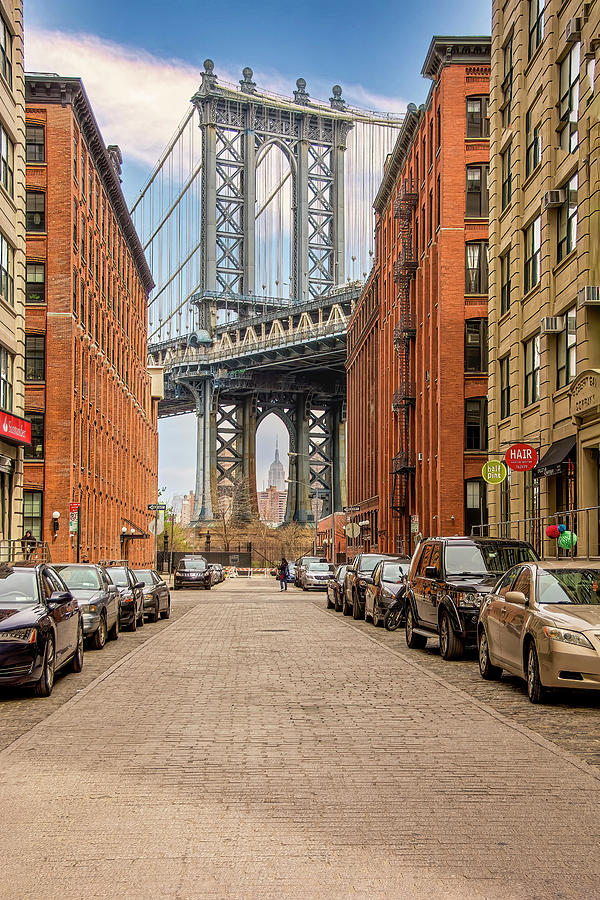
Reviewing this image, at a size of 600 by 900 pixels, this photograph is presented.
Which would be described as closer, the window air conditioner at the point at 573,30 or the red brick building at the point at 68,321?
the window air conditioner at the point at 573,30

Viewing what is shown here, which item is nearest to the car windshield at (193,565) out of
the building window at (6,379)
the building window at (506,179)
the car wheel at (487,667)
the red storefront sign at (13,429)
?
the red storefront sign at (13,429)

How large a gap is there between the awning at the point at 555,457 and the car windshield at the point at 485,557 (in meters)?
7.81

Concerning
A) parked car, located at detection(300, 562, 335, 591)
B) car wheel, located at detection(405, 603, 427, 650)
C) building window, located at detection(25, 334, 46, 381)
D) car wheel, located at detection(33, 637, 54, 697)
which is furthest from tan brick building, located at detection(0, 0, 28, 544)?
parked car, located at detection(300, 562, 335, 591)

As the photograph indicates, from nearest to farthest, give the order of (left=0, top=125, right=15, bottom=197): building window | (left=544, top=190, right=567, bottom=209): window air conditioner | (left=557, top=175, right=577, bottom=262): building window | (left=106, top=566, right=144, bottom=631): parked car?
(left=106, top=566, right=144, bottom=631): parked car
(left=557, top=175, right=577, bottom=262): building window
(left=544, top=190, right=567, bottom=209): window air conditioner
(left=0, top=125, right=15, bottom=197): building window

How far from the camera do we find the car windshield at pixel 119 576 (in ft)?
81.3

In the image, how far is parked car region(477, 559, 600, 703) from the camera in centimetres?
1151

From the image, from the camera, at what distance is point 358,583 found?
1153 inches

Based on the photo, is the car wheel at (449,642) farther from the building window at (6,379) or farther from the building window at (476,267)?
the building window at (476,267)

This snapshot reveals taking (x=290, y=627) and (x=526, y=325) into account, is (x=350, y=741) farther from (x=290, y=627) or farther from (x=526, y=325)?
(x=526, y=325)

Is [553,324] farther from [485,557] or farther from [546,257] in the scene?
[485,557]

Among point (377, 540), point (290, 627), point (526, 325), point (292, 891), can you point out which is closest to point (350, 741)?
point (292, 891)

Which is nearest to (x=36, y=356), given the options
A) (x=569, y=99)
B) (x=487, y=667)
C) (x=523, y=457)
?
(x=569, y=99)

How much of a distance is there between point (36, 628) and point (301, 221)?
118580 millimetres

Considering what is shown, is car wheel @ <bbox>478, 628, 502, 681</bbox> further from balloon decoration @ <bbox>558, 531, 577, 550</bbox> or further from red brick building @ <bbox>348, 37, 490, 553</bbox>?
red brick building @ <bbox>348, 37, 490, 553</bbox>
